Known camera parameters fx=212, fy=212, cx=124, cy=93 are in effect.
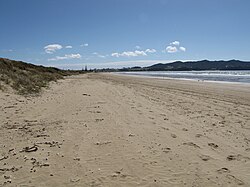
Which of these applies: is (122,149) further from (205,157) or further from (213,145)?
(213,145)

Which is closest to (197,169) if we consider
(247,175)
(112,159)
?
(247,175)

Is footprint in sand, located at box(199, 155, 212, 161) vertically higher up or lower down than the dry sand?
lower down

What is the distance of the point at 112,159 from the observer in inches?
178

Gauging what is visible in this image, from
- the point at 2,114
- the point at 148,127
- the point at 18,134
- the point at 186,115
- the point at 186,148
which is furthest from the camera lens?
the point at 186,115

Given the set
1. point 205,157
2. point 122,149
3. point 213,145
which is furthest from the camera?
point 213,145

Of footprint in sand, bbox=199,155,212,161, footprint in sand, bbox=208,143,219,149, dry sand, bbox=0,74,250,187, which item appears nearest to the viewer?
dry sand, bbox=0,74,250,187

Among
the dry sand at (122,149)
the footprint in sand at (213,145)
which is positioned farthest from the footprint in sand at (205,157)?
the footprint in sand at (213,145)

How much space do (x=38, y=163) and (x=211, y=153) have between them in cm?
381

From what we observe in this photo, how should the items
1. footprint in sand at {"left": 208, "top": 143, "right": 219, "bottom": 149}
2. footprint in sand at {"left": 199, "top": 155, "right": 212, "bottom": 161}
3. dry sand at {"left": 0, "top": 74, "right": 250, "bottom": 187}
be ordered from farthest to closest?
1. footprint in sand at {"left": 208, "top": 143, "right": 219, "bottom": 149}
2. footprint in sand at {"left": 199, "top": 155, "right": 212, "bottom": 161}
3. dry sand at {"left": 0, "top": 74, "right": 250, "bottom": 187}

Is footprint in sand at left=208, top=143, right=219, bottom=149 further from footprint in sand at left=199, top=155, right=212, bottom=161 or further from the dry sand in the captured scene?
footprint in sand at left=199, top=155, right=212, bottom=161

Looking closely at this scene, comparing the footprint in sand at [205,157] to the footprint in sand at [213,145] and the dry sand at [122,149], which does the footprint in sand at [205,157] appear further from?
the footprint in sand at [213,145]

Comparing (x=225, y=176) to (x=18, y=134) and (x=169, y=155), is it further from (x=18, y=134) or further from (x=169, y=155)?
(x=18, y=134)

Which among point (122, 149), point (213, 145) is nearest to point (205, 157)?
point (213, 145)

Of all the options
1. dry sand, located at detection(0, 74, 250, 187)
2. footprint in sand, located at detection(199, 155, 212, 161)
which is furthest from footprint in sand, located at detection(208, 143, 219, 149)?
footprint in sand, located at detection(199, 155, 212, 161)
